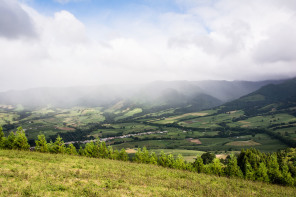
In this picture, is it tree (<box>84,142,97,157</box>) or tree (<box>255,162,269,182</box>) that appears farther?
tree (<box>84,142,97,157</box>)

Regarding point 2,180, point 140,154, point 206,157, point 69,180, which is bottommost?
point 206,157

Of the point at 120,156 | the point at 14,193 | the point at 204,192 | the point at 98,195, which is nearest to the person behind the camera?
the point at 14,193

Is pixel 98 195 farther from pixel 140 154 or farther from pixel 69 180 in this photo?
pixel 140 154

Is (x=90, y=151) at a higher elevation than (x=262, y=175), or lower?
higher

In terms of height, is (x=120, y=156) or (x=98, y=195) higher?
(x=98, y=195)

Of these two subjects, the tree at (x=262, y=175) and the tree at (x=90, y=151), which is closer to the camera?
Answer: the tree at (x=262, y=175)

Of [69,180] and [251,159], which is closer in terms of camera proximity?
[69,180]

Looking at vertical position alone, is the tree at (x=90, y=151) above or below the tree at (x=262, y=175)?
above

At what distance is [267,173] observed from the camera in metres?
72.8

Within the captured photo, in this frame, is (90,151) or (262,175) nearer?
(262,175)

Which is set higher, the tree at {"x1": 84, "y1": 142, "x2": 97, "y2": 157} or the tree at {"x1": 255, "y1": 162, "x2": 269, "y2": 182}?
the tree at {"x1": 84, "y1": 142, "x2": 97, "y2": 157}

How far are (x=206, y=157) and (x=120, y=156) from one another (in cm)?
7164

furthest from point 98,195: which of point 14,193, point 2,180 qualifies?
point 2,180

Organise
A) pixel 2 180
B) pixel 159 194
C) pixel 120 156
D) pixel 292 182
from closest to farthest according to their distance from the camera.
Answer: pixel 2 180 < pixel 159 194 < pixel 292 182 < pixel 120 156
